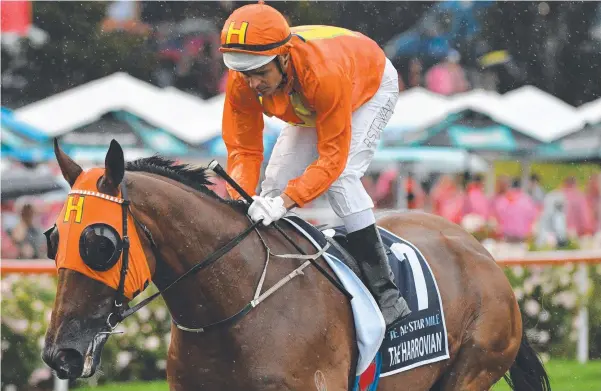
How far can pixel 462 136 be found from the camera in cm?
1356

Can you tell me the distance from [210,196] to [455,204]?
31.6 feet

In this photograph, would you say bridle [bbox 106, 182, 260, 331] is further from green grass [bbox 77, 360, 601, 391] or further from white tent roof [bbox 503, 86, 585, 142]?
white tent roof [bbox 503, 86, 585, 142]

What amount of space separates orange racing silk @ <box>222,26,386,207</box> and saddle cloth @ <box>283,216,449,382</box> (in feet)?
1.05

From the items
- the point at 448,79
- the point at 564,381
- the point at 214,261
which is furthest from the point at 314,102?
the point at 448,79

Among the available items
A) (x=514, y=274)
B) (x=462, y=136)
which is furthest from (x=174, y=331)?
(x=462, y=136)

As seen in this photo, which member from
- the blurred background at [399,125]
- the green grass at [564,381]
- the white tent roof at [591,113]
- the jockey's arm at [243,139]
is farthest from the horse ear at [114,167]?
the white tent roof at [591,113]

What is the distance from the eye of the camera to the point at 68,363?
3.76m

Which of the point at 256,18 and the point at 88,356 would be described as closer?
the point at 88,356

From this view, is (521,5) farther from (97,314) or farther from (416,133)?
(97,314)

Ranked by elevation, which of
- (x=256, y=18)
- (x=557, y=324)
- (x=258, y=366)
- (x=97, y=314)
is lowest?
(x=557, y=324)

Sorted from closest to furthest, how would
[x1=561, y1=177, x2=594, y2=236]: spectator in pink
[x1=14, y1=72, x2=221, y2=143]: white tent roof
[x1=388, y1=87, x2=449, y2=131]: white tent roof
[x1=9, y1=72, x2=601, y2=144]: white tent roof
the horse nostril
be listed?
the horse nostril → [x1=14, y1=72, x2=221, y2=143]: white tent roof → [x1=9, y1=72, x2=601, y2=144]: white tent roof → [x1=388, y1=87, x2=449, y2=131]: white tent roof → [x1=561, y1=177, x2=594, y2=236]: spectator in pink

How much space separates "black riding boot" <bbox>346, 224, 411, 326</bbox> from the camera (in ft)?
15.3

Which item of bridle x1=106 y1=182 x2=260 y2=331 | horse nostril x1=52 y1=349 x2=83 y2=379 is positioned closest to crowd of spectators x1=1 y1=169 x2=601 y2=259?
bridle x1=106 y1=182 x2=260 y2=331

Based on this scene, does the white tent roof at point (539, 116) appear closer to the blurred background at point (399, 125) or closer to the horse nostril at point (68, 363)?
the blurred background at point (399, 125)
